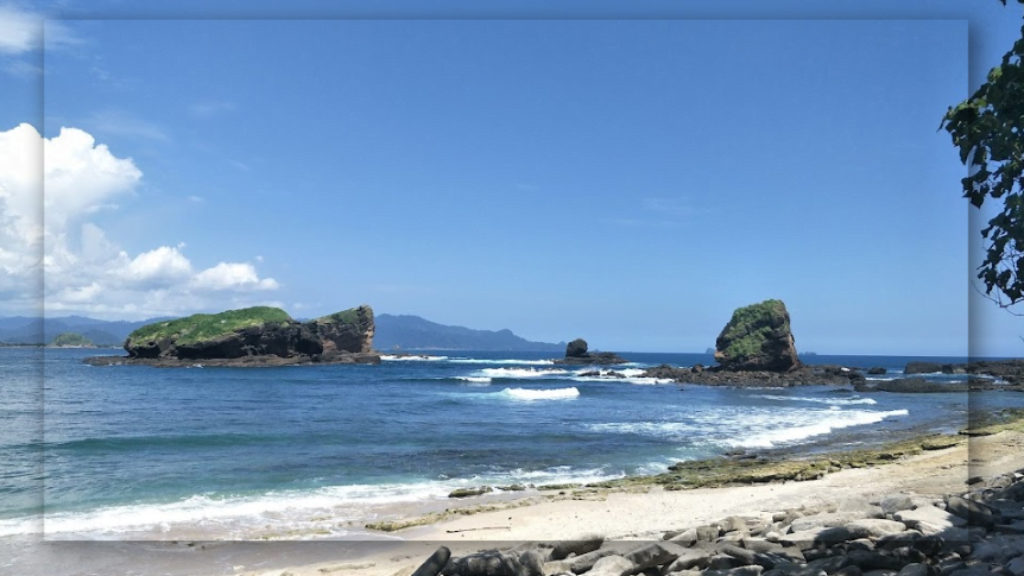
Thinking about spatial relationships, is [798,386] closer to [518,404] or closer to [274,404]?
[518,404]

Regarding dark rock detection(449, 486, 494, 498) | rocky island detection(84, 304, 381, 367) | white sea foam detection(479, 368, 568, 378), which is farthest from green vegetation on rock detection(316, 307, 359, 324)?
dark rock detection(449, 486, 494, 498)

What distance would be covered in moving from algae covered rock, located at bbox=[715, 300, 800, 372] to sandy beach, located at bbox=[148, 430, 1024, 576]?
1562 inches

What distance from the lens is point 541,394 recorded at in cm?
3572

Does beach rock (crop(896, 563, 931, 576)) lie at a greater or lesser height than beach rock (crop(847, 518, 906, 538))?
lesser

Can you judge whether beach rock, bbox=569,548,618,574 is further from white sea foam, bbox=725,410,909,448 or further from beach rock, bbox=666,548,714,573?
white sea foam, bbox=725,410,909,448

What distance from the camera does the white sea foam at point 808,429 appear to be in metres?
18.4

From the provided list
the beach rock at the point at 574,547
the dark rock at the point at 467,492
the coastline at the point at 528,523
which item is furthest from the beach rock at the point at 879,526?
the dark rock at the point at 467,492

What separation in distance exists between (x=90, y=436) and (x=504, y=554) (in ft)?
56.1

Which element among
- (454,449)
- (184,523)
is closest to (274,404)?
(454,449)

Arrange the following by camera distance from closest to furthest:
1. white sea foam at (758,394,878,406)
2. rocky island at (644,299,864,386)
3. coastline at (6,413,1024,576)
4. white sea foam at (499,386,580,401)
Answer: coastline at (6,413,1024,576)
white sea foam at (758,394,878,406)
white sea foam at (499,386,580,401)
rocky island at (644,299,864,386)

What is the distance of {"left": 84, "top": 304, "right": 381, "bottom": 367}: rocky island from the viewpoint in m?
62.2

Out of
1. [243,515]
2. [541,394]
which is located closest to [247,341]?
[541,394]

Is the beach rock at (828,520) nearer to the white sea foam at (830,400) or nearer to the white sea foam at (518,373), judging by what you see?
the white sea foam at (830,400)

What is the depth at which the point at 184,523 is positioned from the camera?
30.9ft
